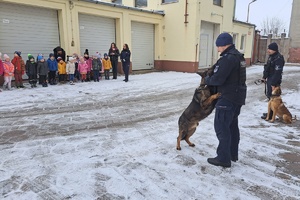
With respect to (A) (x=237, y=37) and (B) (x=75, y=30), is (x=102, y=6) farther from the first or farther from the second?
(A) (x=237, y=37)

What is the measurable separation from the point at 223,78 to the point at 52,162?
2661mm

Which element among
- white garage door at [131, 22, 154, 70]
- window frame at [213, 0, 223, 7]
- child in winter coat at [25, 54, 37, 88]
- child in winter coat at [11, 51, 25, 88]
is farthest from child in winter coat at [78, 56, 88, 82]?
window frame at [213, 0, 223, 7]

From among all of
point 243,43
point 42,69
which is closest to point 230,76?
point 42,69

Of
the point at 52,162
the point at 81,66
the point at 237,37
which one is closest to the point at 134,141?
the point at 52,162

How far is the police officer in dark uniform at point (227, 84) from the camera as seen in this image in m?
2.92

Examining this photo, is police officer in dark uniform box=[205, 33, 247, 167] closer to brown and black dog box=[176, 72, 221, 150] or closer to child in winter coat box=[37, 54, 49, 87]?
brown and black dog box=[176, 72, 221, 150]

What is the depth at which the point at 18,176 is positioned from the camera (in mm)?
2986

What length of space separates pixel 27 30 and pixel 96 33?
11.9ft

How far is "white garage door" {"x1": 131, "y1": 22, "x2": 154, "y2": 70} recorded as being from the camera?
14836 millimetres

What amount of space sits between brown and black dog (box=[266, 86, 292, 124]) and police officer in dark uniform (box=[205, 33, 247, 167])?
2.68m

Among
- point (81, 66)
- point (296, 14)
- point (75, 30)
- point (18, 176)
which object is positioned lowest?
point (18, 176)

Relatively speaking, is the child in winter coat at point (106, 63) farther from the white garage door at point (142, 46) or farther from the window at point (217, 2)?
the window at point (217, 2)

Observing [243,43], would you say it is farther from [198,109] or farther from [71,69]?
[198,109]

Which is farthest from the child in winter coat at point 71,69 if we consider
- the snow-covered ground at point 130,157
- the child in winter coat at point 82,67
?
the snow-covered ground at point 130,157
